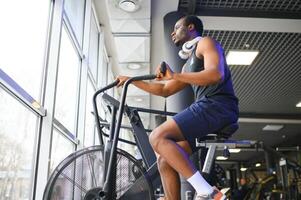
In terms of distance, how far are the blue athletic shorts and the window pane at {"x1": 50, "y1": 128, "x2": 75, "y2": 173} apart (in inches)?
65.3

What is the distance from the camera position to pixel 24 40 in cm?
242

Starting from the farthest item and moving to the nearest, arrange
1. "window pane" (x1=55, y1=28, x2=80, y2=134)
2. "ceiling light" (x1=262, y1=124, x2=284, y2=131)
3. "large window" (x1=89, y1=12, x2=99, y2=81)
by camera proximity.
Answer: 1. "ceiling light" (x1=262, y1=124, x2=284, y2=131)
2. "large window" (x1=89, y1=12, x2=99, y2=81)
3. "window pane" (x1=55, y1=28, x2=80, y2=134)

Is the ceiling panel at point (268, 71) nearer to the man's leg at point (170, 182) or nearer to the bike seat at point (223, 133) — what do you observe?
the bike seat at point (223, 133)

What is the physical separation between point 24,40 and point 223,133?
1.59 metres

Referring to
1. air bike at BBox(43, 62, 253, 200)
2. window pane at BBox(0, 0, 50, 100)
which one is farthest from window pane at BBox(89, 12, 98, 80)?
air bike at BBox(43, 62, 253, 200)

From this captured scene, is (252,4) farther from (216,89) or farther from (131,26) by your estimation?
(216,89)

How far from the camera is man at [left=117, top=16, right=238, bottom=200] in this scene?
159cm

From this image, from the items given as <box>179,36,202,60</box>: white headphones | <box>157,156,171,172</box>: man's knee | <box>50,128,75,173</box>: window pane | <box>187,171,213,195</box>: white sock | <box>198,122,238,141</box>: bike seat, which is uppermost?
<box>179,36,202,60</box>: white headphones

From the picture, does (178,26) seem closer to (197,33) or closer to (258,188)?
(197,33)

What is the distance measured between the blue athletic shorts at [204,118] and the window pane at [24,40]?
1.14 metres

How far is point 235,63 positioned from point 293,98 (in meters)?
2.66

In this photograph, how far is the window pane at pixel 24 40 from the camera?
2.09m

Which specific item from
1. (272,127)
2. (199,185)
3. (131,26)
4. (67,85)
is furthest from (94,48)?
(272,127)

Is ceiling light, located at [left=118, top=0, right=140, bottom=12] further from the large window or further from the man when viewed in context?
the man
